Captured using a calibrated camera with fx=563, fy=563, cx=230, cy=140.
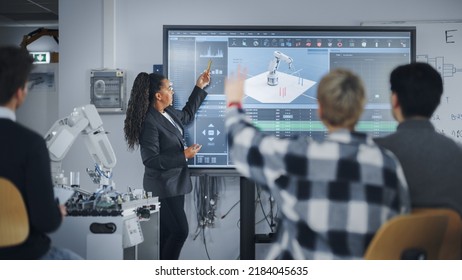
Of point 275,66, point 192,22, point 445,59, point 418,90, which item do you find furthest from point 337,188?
point 445,59

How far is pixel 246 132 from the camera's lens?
73.3 inches

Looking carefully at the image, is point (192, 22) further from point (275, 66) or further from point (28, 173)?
point (28, 173)

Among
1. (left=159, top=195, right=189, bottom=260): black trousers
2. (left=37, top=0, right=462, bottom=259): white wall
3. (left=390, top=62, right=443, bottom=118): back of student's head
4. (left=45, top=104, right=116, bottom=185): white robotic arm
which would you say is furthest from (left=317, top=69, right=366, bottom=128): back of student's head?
(left=37, top=0, right=462, bottom=259): white wall

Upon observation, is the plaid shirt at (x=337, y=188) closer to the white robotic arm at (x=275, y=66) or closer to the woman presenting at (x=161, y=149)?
the woman presenting at (x=161, y=149)

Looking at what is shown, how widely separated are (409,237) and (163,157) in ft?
7.57

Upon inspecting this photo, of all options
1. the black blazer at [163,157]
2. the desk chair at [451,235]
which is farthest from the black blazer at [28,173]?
the black blazer at [163,157]

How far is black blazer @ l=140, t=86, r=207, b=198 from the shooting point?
12.2ft

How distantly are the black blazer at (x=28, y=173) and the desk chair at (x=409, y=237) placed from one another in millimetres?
1057

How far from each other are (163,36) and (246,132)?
2.48m

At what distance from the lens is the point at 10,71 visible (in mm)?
1979

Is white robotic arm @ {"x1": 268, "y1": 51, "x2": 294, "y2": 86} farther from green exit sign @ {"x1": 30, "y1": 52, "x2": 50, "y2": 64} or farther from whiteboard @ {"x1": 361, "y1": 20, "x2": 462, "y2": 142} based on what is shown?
green exit sign @ {"x1": 30, "y1": 52, "x2": 50, "y2": 64}

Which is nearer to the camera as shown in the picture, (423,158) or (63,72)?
(423,158)
